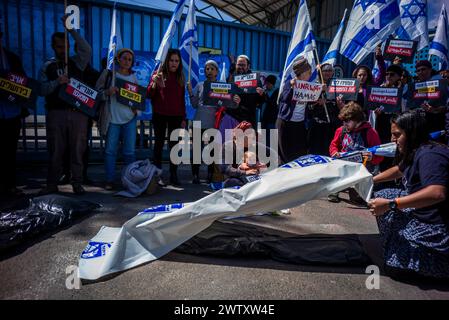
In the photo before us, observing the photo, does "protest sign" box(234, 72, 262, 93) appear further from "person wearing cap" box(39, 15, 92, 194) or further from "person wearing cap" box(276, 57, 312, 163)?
"person wearing cap" box(39, 15, 92, 194)

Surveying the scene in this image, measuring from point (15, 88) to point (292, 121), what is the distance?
152 inches

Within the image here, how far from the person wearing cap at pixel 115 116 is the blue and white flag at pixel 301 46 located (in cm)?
240

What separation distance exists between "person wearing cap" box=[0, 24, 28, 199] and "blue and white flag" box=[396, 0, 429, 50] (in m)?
6.35

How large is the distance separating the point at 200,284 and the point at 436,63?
8492mm

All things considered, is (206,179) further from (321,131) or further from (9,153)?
(9,153)

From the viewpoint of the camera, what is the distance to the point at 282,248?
293 cm

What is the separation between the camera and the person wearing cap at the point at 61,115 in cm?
443

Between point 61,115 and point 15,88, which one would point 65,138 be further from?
point 15,88

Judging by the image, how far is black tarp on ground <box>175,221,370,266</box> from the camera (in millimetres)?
2812

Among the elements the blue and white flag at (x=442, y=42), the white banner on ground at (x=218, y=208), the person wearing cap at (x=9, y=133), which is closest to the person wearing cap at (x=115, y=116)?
the person wearing cap at (x=9, y=133)

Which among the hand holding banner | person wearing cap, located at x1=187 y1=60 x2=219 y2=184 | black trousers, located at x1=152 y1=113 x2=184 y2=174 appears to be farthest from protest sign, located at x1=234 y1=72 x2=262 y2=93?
the hand holding banner

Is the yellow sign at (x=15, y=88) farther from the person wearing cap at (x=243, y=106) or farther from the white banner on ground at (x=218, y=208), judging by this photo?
the person wearing cap at (x=243, y=106)

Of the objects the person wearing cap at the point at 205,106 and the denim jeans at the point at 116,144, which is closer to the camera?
the denim jeans at the point at 116,144

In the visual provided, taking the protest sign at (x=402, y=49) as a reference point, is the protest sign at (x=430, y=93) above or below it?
below
